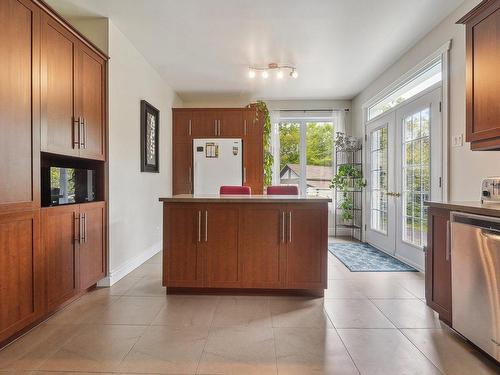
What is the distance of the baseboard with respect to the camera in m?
3.02

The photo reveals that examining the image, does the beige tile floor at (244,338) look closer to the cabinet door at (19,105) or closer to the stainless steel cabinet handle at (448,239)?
the stainless steel cabinet handle at (448,239)

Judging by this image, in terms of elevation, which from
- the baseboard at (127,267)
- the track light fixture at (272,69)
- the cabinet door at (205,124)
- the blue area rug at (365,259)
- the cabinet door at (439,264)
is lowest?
the blue area rug at (365,259)

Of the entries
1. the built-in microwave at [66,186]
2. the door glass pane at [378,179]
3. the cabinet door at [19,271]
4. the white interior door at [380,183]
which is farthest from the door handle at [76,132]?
the door glass pane at [378,179]

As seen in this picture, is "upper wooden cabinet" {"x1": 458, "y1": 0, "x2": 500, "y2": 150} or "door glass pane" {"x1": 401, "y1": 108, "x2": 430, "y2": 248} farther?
"door glass pane" {"x1": 401, "y1": 108, "x2": 430, "y2": 248}

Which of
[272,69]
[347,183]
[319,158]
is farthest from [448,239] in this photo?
[319,158]

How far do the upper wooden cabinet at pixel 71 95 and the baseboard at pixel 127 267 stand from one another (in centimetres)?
119

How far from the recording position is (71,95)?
247cm

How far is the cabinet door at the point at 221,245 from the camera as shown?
8.89 ft

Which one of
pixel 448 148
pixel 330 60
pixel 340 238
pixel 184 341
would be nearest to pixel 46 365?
pixel 184 341

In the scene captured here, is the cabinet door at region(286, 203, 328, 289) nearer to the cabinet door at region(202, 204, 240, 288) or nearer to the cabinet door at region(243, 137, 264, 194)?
the cabinet door at region(202, 204, 240, 288)

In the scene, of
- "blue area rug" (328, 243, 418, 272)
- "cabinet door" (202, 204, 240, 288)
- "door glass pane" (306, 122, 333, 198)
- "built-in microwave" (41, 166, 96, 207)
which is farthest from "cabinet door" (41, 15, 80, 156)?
"door glass pane" (306, 122, 333, 198)

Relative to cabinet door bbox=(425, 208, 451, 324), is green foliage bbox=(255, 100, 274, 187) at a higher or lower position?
higher

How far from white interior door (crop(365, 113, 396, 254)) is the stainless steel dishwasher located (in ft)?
7.69

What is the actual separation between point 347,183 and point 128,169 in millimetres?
3652
